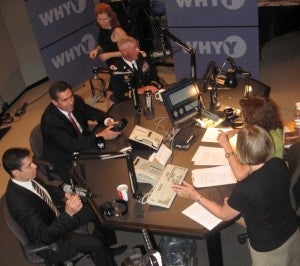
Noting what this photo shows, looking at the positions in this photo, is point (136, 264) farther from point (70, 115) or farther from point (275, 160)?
point (70, 115)

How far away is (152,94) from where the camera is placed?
4.41 m

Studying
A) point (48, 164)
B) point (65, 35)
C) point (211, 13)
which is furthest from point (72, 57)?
point (48, 164)

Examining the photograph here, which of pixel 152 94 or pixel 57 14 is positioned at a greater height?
pixel 57 14

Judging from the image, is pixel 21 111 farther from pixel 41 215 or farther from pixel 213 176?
pixel 213 176

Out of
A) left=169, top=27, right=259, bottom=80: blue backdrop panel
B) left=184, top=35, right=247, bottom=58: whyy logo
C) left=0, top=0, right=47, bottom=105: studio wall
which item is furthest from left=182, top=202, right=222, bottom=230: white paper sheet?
left=0, top=0, right=47, bottom=105: studio wall

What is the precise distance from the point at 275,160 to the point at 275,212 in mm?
302

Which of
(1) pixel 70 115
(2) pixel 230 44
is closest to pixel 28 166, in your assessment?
(1) pixel 70 115

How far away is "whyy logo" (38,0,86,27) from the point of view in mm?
5586

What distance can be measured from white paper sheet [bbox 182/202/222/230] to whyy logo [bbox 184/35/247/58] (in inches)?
113

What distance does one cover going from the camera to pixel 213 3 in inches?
198

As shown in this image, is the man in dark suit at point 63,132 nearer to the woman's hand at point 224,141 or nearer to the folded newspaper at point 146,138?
the folded newspaper at point 146,138

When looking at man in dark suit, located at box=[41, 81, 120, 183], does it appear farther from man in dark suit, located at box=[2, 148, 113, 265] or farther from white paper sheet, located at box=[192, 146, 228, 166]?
white paper sheet, located at box=[192, 146, 228, 166]

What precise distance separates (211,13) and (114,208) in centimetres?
312

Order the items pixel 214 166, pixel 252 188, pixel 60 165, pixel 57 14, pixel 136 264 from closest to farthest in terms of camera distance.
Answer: pixel 136 264, pixel 252 188, pixel 214 166, pixel 60 165, pixel 57 14
